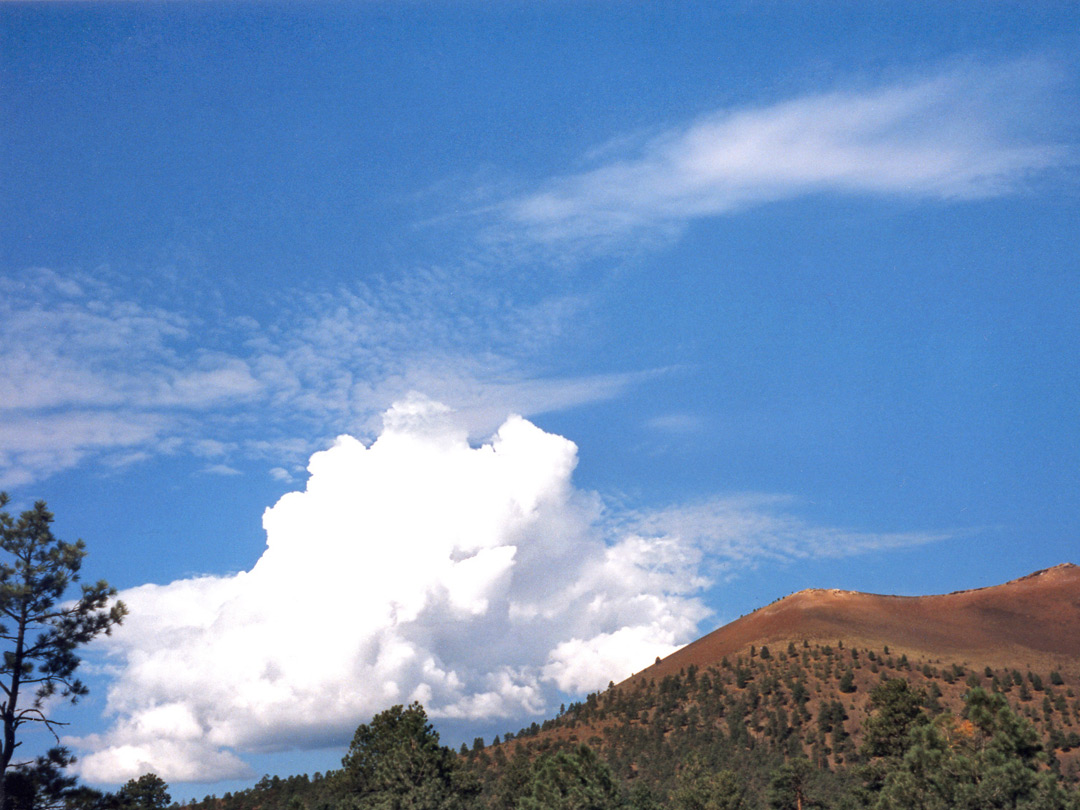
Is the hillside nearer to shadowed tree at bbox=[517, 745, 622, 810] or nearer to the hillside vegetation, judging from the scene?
the hillside vegetation

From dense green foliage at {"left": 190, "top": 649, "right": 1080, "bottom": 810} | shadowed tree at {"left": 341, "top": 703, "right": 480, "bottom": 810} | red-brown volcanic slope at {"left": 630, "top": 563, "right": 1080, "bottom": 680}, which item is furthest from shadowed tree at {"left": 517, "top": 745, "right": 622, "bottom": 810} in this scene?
red-brown volcanic slope at {"left": 630, "top": 563, "right": 1080, "bottom": 680}

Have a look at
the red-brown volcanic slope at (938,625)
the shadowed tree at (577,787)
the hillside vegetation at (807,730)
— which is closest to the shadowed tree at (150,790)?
the hillside vegetation at (807,730)

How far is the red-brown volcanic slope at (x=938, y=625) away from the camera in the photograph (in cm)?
14038

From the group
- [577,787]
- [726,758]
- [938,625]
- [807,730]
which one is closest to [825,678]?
[807,730]

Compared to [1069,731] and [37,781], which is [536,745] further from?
[37,781]

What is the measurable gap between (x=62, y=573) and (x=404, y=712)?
150 ft

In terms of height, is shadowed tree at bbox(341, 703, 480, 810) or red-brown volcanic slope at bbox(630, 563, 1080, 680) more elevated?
red-brown volcanic slope at bbox(630, 563, 1080, 680)

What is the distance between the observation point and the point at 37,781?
86.8ft

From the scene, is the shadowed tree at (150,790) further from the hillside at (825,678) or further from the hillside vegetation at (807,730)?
the hillside at (825,678)

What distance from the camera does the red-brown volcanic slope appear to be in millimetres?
140375

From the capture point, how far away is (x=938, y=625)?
15662cm

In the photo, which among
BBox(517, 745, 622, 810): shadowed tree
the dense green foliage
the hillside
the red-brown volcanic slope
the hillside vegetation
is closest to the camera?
the dense green foliage

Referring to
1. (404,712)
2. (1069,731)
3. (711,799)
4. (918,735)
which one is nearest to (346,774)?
(404,712)

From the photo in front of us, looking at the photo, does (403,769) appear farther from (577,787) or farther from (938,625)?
(938,625)
